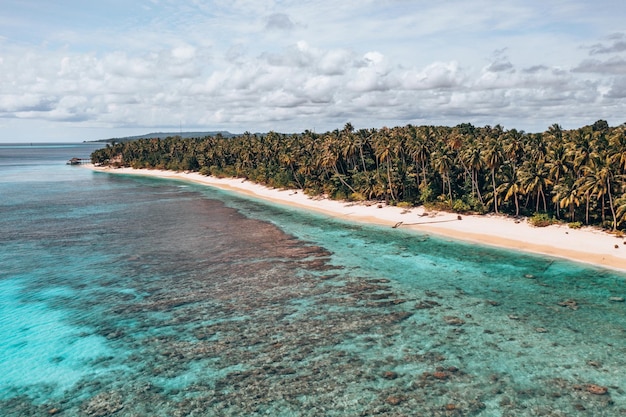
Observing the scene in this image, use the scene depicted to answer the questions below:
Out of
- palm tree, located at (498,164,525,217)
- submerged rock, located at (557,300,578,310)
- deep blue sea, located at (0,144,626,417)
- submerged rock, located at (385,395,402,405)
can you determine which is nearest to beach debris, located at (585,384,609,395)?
deep blue sea, located at (0,144,626,417)

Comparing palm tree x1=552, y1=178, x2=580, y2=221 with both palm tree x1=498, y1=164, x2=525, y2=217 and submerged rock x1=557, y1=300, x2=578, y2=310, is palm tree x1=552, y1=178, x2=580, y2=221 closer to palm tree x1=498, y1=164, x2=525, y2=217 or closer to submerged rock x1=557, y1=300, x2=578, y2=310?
palm tree x1=498, y1=164, x2=525, y2=217

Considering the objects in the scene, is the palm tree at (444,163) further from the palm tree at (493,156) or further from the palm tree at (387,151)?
the palm tree at (387,151)

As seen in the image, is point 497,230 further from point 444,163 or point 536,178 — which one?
point 444,163

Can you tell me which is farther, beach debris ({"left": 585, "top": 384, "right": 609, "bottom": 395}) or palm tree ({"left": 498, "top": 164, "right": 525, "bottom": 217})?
palm tree ({"left": 498, "top": 164, "right": 525, "bottom": 217})

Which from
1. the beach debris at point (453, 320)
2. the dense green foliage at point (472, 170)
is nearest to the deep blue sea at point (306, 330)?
the beach debris at point (453, 320)

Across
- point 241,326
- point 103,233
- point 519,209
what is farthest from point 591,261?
point 103,233
